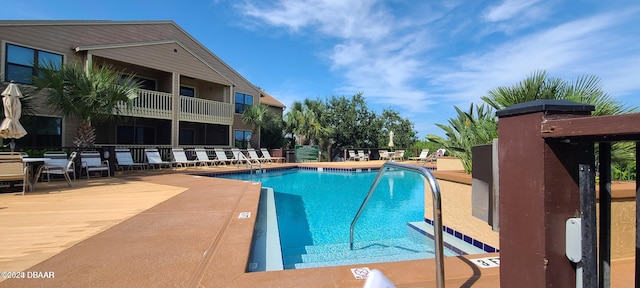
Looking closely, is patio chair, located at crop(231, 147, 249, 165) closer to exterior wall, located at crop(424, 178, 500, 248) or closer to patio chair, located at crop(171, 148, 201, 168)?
patio chair, located at crop(171, 148, 201, 168)

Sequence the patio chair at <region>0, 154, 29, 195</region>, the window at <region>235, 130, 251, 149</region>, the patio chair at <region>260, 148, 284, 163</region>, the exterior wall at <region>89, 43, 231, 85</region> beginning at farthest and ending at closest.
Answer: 1. the window at <region>235, 130, 251, 149</region>
2. the patio chair at <region>260, 148, 284, 163</region>
3. the exterior wall at <region>89, 43, 231, 85</region>
4. the patio chair at <region>0, 154, 29, 195</region>

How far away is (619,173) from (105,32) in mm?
17132

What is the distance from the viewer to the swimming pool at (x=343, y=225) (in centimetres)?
412

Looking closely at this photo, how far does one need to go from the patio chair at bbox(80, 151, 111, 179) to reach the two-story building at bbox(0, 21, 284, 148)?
2833 millimetres

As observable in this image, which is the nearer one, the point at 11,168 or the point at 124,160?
the point at 11,168

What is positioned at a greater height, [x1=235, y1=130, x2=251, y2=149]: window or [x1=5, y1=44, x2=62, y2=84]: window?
[x1=5, y1=44, x2=62, y2=84]: window

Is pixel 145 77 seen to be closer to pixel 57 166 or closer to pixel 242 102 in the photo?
pixel 242 102

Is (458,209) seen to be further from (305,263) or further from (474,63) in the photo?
(474,63)

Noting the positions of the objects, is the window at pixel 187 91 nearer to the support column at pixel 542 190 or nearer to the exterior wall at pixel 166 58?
the exterior wall at pixel 166 58

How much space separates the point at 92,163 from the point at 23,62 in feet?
16.3

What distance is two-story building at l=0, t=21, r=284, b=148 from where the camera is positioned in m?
10.8

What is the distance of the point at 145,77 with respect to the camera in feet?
51.3

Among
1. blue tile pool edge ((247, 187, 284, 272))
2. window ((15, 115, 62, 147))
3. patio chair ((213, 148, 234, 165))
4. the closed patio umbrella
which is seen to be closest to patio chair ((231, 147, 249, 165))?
patio chair ((213, 148, 234, 165))

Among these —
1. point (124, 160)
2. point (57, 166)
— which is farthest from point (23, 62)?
point (57, 166)
